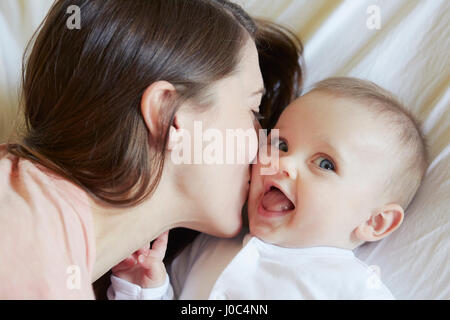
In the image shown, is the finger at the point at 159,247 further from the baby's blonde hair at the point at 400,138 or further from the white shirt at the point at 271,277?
the baby's blonde hair at the point at 400,138

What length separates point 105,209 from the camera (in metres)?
0.98

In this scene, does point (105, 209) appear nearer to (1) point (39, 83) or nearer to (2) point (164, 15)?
(1) point (39, 83)

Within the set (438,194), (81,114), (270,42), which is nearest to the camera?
(81,114)

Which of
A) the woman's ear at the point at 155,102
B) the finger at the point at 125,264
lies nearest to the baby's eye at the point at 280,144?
the woman's ear at the point at 155,102

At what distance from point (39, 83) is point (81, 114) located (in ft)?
0.38

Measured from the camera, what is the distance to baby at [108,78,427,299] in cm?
97

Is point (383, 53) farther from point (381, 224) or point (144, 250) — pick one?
point (144, 250)

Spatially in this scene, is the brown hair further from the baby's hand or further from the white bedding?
the white bedding

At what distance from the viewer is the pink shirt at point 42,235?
0.82 m

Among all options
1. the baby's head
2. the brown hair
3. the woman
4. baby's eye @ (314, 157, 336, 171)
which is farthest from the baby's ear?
the brown hair

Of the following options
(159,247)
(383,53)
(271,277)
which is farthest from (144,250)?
(383,53)

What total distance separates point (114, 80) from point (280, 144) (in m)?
0.35

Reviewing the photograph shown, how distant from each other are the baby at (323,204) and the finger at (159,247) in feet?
0.12
